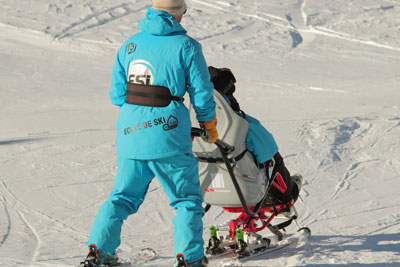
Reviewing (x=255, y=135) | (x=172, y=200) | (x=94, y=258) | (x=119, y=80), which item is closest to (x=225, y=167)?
(x=255, y=135)

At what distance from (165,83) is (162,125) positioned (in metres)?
0.24

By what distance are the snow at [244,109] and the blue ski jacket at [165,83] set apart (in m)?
1.10

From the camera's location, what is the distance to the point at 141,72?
3871mm

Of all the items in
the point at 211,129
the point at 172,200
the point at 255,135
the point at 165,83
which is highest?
the point at 165,83

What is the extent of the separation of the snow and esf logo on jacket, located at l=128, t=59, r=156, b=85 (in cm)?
138

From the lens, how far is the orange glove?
398 centimetres

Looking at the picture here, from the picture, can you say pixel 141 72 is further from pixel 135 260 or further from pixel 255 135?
pixel 135 260

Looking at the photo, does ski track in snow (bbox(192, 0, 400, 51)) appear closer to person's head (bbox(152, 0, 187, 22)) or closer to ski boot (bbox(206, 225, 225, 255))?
ski boot (bbox(206, 225, 225, 255))

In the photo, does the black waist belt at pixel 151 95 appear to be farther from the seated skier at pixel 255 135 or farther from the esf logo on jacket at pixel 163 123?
the seated skier at pixel 255 135

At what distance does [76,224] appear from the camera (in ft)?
18.1

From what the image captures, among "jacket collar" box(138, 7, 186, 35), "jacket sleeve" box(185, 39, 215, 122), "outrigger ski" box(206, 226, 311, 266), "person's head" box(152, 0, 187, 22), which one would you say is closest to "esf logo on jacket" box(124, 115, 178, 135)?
"jacket sleeve" box(185, 39, 215, 122)

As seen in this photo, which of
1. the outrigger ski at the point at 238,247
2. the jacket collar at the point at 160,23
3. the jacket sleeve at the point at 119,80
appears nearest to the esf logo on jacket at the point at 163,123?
the jacket sleeve at the point at 119,80

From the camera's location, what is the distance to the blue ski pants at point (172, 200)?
3.86 meters

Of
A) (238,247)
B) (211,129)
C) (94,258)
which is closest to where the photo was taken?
(94,258)
